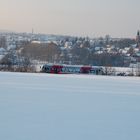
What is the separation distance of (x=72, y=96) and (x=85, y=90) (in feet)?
3.85

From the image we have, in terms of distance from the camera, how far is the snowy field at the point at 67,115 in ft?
13.6

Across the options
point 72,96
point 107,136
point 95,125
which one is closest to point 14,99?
point 72,96

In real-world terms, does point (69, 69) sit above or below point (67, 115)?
above

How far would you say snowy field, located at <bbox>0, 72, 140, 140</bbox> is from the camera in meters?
4.15

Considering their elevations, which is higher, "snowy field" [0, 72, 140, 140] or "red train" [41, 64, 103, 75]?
"red train" [41, 64, 103, 75]

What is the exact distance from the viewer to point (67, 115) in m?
5.21

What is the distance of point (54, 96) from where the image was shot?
7148 millimetres

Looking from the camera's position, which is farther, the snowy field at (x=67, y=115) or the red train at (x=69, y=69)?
the red train at (x=69, y=69)

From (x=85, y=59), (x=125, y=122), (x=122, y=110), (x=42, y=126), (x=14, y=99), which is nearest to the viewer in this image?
(x=42, y=126)

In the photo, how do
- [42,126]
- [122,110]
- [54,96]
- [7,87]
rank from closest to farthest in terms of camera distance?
[42,126] → [122,110] → [54,96] → [7,87]

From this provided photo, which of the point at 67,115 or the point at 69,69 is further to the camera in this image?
the point at 69,69

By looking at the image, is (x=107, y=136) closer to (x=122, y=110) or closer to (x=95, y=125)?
(x=95, y=125)

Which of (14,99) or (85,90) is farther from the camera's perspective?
(85,90)

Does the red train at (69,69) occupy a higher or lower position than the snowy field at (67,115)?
higher
